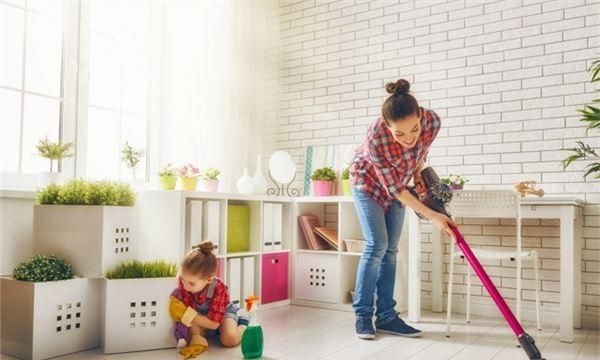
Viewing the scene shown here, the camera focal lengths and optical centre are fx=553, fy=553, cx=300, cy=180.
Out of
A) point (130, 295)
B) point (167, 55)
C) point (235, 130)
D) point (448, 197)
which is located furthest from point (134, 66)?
point (448, 197)

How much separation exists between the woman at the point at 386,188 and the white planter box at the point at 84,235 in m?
1.18

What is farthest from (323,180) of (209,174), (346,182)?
(209,174)

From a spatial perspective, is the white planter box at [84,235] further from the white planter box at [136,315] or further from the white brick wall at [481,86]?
the white brick wall at [481,86]

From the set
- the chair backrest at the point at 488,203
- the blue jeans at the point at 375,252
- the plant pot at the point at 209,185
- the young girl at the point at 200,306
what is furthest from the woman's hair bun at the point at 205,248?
the chair backrest at the point at 488,203

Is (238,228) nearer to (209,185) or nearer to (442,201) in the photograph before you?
(209,185)

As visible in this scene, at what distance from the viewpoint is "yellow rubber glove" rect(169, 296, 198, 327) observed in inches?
97.0

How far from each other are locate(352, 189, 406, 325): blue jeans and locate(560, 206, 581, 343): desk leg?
0.81 meters

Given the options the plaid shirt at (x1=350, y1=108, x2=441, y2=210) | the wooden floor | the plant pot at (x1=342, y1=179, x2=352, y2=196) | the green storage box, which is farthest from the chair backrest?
the green storage box

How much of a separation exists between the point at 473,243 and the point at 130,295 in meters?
2.19

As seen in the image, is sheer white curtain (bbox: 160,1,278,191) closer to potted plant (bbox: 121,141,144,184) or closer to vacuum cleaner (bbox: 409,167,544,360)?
potted plant (bbox: 121,141,144,184)

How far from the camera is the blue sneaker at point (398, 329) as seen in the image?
2.83 m

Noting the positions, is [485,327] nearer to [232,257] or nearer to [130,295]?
[232,257]

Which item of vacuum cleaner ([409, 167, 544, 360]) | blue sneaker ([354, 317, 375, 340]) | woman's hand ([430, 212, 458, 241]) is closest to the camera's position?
vacuum cleaner ([409, 167, 544, 360])

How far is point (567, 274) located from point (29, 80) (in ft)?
9.82
